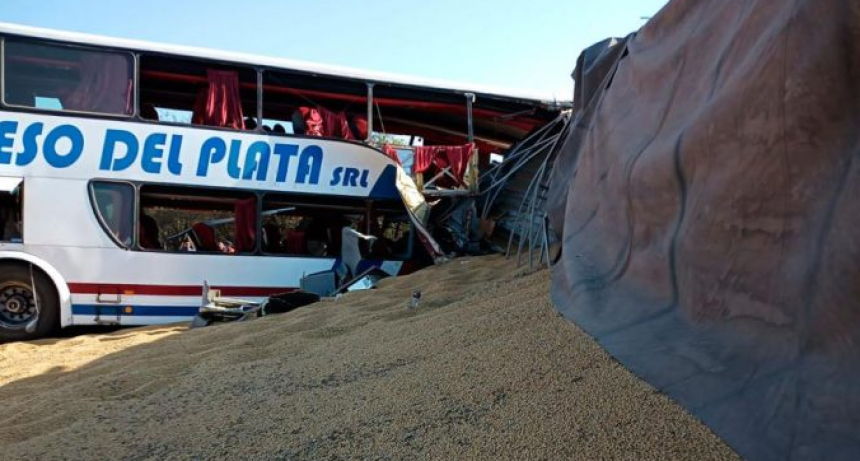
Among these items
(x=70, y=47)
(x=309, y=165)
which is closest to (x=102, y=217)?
(x=70, y=47)

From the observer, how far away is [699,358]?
152 cm

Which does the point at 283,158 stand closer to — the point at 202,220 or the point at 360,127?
the point at 360,127

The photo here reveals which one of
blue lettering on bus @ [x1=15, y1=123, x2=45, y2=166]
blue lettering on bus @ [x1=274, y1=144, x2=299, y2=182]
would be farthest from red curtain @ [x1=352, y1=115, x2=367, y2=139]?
blue lettering on bus @ [x1=15, y1=123, x2=45, y2=166]

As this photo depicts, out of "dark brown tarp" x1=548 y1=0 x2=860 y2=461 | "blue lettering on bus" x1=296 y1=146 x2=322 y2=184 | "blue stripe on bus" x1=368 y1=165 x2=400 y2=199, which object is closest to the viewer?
"dark brown tarp" x1=548 y1=0 x2=860 y2=461

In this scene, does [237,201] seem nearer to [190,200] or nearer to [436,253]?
[190,200]

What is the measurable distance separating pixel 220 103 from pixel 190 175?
0.91 metres

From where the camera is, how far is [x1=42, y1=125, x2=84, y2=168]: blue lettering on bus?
636cm

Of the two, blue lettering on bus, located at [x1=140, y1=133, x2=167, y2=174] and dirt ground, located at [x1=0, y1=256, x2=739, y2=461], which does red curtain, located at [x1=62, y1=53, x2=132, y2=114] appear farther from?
dirt ground, located at [x1=0, y1=256, x2=739, y2=461]

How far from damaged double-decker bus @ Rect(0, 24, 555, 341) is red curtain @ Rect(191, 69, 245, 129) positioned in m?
0.02

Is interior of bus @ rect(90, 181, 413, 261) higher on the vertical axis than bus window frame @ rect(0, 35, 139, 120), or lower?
lower

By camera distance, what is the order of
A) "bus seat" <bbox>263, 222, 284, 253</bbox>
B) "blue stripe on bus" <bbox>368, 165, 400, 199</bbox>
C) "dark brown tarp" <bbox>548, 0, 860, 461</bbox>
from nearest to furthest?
1. "dark brown tarp" <bbox>548, 0, 860, 461</bbox>
2. "bus seat" <bbox>263, 222, 284, 253</bbox>
3. "blue stripe on bus" <bbox>368, 165, 400, 199</bbox>

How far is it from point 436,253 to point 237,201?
7.96 feet

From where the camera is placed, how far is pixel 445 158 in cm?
758

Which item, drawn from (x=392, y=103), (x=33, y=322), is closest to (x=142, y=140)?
(x=33, y=322)
